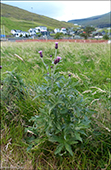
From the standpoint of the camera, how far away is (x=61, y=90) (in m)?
1.07

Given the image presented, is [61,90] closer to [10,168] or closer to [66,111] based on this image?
[66,111]

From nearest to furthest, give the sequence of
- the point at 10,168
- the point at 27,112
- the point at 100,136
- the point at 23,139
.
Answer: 1. the point at 10,168
2. the point at 100,136
3. the point at 23,139
4. the point at 27,112

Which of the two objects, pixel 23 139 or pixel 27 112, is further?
pixel 27 112

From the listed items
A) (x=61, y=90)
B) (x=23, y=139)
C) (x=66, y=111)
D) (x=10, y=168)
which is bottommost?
(x=10, y=168)

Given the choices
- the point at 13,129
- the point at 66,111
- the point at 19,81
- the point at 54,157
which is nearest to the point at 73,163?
the point at 54,157

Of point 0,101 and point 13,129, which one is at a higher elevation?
point 0,101

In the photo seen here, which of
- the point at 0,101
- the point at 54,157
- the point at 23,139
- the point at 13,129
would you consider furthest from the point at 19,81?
the point at 54,157

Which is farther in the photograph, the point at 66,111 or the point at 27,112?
the point at 27,112

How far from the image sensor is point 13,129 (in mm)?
1557

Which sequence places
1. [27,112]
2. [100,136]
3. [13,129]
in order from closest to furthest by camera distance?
[100,136] → [13,129] → [27,112]

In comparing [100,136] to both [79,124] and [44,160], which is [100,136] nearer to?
[79,124]

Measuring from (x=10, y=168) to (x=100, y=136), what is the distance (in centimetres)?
95

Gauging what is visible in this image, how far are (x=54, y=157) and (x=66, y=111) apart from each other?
482 mm

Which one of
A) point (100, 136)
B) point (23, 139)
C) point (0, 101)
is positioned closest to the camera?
point (100, 136)
